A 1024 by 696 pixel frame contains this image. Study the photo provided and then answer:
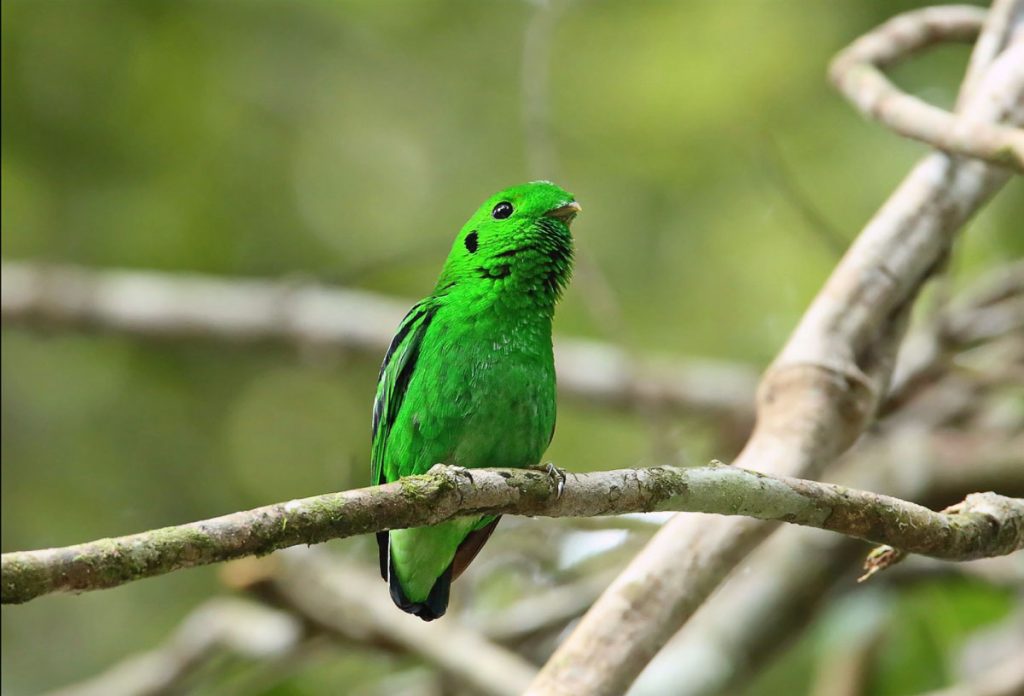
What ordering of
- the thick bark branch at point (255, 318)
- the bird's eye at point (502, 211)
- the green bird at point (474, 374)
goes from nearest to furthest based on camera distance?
the green bird at point (474, 374) → the bird's eye at point (502, 211) → the thick bark branch at point (255, 318)

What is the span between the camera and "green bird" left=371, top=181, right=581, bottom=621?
156 inches

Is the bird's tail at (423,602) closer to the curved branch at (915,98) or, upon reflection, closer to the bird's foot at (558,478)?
the bird's foot at (558,478)

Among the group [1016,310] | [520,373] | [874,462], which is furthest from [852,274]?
[1016,310]

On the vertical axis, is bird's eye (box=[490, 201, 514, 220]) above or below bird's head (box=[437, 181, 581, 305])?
above

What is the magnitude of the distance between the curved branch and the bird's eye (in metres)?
1.54

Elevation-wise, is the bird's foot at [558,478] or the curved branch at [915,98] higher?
the curved branch at [915,98]

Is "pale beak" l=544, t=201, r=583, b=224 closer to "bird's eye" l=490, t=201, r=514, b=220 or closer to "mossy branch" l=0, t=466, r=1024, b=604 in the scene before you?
"bird's eye" l=490, t=201, r=514, b=220

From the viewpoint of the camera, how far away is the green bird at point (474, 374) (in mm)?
3961

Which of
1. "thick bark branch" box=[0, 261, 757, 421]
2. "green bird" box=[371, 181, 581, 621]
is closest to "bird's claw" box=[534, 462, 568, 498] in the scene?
"green bird" box=[371, 181, 581, 621]

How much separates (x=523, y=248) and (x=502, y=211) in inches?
8.0

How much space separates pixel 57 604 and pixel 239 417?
1833 millimetres

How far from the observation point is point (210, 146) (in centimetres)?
835

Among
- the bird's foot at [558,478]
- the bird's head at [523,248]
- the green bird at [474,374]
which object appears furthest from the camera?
the bird's head at [523,248]

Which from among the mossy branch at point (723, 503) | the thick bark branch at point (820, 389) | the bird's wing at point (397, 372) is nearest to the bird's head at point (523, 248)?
the bird's wing at point (397, 372)
